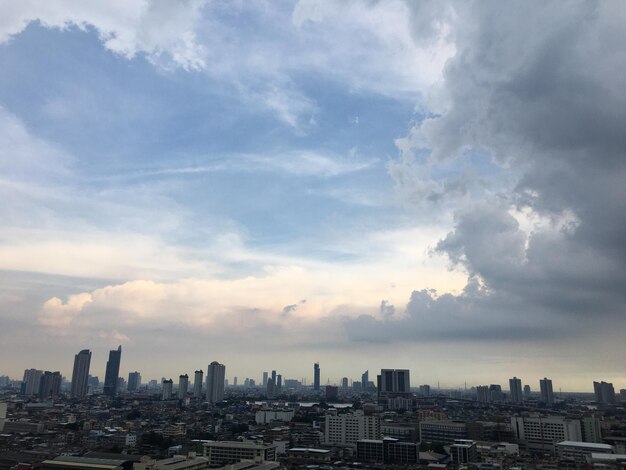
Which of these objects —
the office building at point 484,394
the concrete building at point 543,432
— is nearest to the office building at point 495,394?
the office building at point 484,394

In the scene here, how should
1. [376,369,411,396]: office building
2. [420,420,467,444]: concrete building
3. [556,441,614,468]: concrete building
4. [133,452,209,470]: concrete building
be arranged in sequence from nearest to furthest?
[133,452,209,470]: concrete building, [556,441,614,468]: concrete building, [420,420,467,444]: concrete building, [376,369,411,396]: office building

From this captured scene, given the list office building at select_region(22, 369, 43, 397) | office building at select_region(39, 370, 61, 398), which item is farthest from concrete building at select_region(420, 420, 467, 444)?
office building at select_region(22, 369, 43, 397)

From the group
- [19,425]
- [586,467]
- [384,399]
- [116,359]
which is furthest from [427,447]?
[116,359]

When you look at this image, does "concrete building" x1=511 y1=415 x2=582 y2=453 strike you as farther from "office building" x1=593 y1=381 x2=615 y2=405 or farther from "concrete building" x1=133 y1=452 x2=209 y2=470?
"office building" x1=593 y1=381 x2=615 y2=405

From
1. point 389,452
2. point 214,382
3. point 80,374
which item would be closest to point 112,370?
point 80,374

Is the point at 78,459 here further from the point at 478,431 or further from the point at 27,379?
the point at 27,379

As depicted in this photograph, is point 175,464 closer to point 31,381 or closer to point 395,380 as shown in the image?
point 395,380
